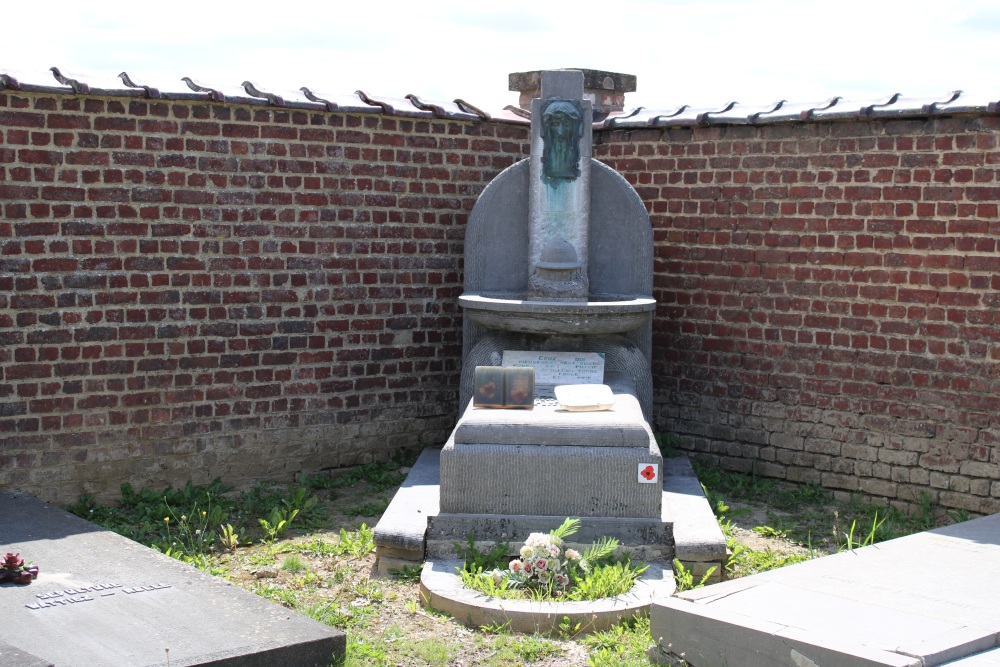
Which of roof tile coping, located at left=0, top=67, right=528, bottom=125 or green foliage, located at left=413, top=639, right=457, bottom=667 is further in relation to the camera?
roof tile coping, located at left=0, top=67, right=528, bottom=125

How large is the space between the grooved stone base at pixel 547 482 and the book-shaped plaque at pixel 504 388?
16.8 inches

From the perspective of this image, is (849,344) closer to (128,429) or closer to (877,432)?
(877,432)

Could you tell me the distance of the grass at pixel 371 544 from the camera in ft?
15.6

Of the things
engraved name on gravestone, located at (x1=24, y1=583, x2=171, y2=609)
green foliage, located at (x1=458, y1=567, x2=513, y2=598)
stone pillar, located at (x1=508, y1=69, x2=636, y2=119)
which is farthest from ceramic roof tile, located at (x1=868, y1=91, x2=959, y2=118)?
engraved name on gravestone, located at (x1=24, y1=583, x2=171, y2=609)

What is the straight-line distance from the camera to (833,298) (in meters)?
7.32

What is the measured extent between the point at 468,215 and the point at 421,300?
2.24 ft

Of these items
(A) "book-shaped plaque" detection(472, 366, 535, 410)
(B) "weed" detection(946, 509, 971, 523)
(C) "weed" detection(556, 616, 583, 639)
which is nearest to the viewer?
(C) "weed" detection(556, 616, 583, 639)

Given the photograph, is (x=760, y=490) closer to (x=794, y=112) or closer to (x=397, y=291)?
(x=794, y=112)

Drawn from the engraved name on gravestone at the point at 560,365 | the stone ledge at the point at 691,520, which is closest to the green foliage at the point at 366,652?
the stone ledge at the point at 691,520

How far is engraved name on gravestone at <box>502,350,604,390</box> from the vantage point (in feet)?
22.1

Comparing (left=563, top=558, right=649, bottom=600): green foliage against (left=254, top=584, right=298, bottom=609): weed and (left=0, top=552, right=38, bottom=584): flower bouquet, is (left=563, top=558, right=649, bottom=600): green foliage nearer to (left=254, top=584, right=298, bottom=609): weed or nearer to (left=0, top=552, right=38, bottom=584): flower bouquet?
(left=254, top=584, right=298, bottom=609): weed

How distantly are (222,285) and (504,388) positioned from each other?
6.70 feet

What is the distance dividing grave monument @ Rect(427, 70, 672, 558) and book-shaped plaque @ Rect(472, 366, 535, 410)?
9cm

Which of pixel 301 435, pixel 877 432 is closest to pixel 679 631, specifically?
pixel 877 432
